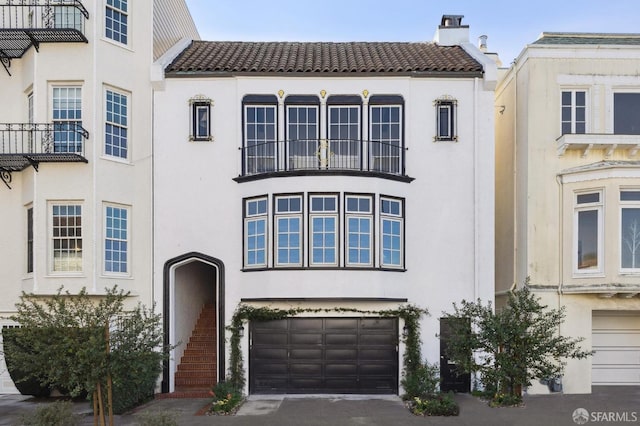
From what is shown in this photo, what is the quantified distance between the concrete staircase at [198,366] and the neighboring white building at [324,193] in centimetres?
17

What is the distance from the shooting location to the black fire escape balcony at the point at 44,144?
55.2 ft

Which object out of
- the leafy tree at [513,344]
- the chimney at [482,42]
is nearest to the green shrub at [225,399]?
the leafy tree at [513,344]

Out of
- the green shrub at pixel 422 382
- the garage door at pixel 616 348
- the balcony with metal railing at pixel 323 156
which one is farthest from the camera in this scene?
the garage door at pixel 616 348

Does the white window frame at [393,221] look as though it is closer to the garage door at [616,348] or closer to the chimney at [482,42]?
the garage door at [616,348]

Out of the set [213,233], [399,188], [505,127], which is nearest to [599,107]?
[505,127]

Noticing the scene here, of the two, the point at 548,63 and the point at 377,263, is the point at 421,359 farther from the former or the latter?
the point at 548,63

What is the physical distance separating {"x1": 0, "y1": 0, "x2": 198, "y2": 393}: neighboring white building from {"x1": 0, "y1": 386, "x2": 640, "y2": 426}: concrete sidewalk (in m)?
3.51

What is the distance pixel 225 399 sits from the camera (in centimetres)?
1573

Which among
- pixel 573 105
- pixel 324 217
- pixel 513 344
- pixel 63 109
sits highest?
pixel 573 105

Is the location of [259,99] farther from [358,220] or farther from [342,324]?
[342,324]

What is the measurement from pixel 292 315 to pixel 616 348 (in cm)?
1003

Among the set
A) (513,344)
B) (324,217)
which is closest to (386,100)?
(324,217)

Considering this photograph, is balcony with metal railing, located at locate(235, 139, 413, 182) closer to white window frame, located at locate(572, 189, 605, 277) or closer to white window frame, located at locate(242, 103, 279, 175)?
white window frame, located at locate(242, 103, 279, 175)

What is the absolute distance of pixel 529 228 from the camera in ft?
58.6
